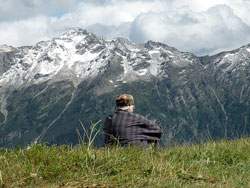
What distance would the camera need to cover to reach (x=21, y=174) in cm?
495

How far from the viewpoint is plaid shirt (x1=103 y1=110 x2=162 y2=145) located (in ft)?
30.2

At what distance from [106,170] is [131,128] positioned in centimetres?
387

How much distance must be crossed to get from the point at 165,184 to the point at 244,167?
249 centimetres

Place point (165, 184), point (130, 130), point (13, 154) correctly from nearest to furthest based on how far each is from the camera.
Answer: point (165, 184), point (13, 154), point (130, 130)

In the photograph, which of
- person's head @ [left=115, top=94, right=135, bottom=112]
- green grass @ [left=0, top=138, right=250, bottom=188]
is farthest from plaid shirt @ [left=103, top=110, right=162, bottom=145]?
green grass @ [left=0, top=138, right=250, bottom=188]

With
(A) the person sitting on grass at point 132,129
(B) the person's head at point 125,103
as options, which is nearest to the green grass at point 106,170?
(A) the person sitting on grass at point 132,129

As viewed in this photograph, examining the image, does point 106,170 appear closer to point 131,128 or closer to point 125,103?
point 131,128

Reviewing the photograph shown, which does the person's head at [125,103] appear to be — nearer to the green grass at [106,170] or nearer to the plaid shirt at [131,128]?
the plaid shirt at [131,128]

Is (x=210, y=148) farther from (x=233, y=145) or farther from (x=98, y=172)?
(x=98, y=172)

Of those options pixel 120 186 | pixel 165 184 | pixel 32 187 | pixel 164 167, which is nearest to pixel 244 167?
pixel 164 167

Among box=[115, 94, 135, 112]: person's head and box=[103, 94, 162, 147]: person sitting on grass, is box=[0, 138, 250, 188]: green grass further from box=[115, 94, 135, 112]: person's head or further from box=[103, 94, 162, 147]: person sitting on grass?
box=[115, 94, 135, 112]: person's head

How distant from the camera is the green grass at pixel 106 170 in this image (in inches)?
189

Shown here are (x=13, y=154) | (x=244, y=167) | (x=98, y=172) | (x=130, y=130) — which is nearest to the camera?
(x=98, y=172)

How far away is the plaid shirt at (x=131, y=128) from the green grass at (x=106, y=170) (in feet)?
7.82
